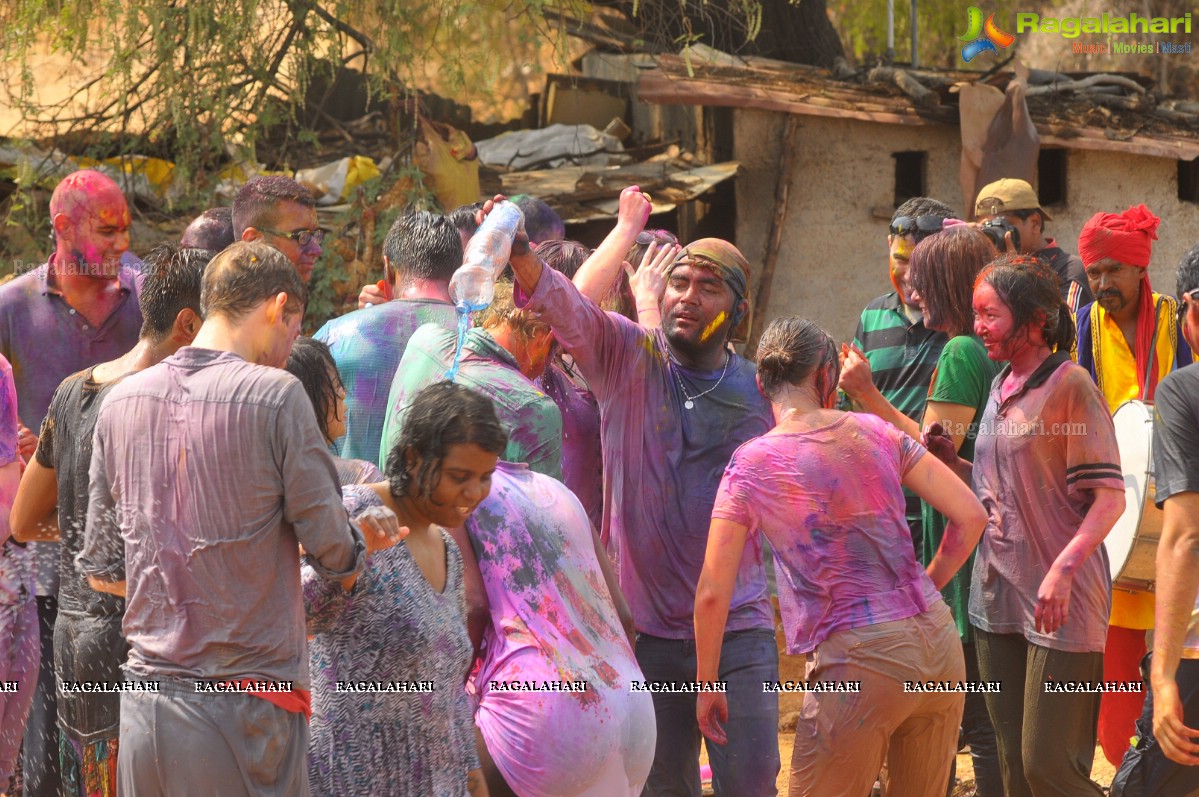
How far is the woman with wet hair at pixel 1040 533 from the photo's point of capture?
4539 mm

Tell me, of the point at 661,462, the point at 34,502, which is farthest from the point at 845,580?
the point at 34,502

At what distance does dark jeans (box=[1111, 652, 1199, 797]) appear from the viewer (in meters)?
4.03

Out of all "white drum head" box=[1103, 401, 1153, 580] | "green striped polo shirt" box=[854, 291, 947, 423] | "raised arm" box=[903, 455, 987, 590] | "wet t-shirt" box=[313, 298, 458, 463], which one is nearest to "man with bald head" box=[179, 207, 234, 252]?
"wet t-shirt" box=[313, 298, 458, 463]

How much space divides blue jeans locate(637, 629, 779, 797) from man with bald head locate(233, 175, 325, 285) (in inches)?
84.7

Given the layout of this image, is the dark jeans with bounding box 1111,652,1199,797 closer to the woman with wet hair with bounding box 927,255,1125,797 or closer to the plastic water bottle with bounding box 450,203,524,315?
the woman with wet hair with bounding box 927,255,1125,797

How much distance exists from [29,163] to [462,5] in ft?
10.6

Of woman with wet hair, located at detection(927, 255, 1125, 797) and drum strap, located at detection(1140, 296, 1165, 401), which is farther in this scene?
drum strap, located at detection(1140, 296, 1165, 401)

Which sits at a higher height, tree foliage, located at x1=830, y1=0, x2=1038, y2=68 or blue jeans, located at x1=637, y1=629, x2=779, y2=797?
tree foliage, located at x1=830, y1=0, x2=1038, y2=68

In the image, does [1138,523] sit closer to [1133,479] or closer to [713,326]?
[1133,479]

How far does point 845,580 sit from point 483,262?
4.50ft

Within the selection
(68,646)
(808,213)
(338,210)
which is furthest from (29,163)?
(68,646)

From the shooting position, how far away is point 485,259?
3984 mm

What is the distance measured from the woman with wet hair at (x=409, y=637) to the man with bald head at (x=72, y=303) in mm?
2545

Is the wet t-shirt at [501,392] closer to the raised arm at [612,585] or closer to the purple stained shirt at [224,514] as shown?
the raised arm at [612,585]
